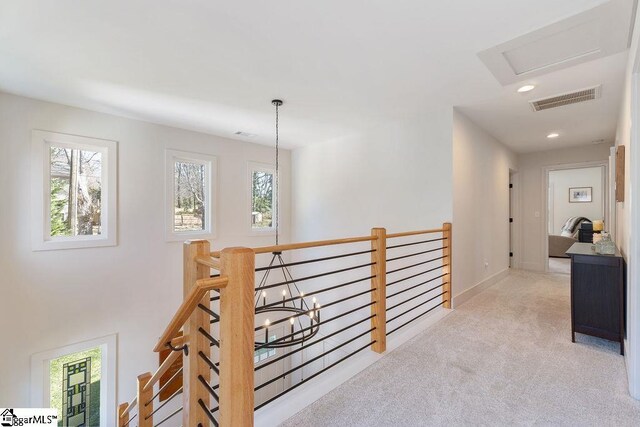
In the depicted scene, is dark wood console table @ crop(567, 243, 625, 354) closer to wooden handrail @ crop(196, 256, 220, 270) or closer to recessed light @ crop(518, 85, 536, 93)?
recessed light @ crop(518, 85, 536, 93)

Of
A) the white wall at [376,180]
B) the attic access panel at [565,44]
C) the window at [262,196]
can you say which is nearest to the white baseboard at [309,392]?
the white wall at [376,180]

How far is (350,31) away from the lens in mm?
2039

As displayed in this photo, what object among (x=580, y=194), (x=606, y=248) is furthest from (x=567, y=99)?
(x=580, y=194)

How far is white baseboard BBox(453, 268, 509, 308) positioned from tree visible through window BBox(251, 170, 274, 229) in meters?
3.55

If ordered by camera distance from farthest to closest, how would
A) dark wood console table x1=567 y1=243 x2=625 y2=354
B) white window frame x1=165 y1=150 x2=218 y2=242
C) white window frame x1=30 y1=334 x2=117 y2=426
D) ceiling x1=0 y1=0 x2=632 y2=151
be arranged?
1. white window frame x1=165 y1=150 x2=218 y2=242
2. white window frame x1=30 y1=334 x2=117 y2=426
3. dark wood console table x1=567 y1=243 x2=625 y2=354
4. ceiling x1=0 y1=0 x2=632 y2=151

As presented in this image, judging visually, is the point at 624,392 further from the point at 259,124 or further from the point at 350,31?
the point at 259,124

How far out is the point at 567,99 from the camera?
3182 mm

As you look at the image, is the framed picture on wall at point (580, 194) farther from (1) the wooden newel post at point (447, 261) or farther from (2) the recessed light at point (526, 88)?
(1) the wooden newel post at point (447, 261)

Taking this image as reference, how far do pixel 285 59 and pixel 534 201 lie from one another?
5689 mm

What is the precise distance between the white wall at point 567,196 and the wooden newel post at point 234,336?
33.7 feet

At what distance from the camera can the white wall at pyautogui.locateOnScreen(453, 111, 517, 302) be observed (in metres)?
3.57

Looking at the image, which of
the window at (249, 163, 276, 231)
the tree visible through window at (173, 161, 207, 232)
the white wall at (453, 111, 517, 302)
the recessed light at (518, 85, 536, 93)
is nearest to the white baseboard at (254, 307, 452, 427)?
the white wall at (453, 111, 517, 302)

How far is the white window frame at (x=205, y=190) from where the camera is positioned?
424 centimetres

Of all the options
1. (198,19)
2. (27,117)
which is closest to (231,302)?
(198,19)
